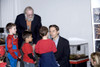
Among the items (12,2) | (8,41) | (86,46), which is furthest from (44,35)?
(12,2)

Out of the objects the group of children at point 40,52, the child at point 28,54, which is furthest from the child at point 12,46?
the child at point 28,54

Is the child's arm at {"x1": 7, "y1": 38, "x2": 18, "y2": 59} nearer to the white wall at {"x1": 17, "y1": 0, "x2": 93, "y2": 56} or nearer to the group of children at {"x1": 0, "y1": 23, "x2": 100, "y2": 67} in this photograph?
the group of children at {"x1": 0, "y1": 23, "x2": 100, "y2": 67}

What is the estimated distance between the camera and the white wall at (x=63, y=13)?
21.1 ft

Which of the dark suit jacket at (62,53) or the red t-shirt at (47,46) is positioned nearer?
the red t-shirt at (47,46)

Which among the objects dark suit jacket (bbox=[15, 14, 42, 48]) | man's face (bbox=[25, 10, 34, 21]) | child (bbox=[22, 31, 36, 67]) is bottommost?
child (bbox=[22, 31, 36, 67])

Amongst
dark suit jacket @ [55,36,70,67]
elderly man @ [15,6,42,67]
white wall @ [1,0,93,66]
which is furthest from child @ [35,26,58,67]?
white wall @ [1,0,93,66]

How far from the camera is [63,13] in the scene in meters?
6.71

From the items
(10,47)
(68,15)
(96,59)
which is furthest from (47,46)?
(68,15)

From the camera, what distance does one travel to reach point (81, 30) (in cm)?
649

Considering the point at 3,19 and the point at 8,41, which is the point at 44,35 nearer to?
the point at 8,41

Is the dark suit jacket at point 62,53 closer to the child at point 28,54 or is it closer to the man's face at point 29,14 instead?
the child at point 28,54

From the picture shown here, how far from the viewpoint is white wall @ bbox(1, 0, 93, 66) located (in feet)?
21.1

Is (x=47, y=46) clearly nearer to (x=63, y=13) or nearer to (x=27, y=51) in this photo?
(x=27, y=51)

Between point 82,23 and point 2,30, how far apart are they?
236 centimetres
